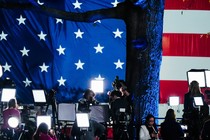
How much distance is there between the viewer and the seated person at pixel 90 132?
13.3 m

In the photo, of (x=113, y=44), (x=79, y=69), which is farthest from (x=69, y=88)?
(x=113, y=44)

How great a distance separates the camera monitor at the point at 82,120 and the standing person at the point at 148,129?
3.87 ft

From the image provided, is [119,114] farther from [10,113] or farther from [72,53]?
[72,53]

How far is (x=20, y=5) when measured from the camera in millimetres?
14297

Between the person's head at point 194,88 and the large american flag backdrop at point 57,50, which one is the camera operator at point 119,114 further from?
the large american flag backdrop at point 57,50

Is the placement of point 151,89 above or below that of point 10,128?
above

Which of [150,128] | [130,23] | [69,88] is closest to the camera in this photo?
[150,128]

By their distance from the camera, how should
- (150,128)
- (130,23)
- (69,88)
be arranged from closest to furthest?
(150,128) → (130,23) → (69,88)

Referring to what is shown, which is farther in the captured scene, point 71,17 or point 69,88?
point 69,88

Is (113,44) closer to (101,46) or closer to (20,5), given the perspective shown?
(101,46)

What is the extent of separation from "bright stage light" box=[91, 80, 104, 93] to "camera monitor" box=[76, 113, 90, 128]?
393 cm

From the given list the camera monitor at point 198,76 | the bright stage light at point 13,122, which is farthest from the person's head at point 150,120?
the bright stage light at point 13,122

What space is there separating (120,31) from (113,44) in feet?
1.42

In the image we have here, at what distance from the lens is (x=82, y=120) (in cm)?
1299
